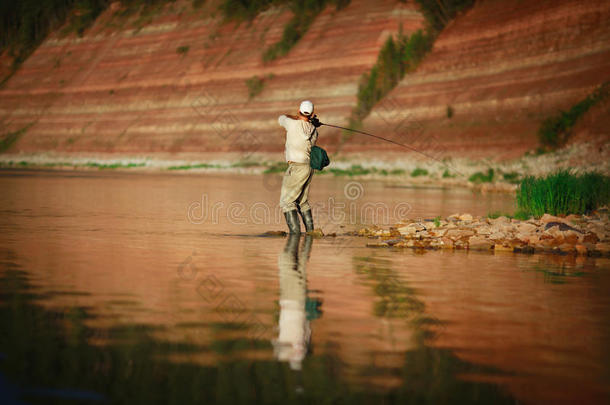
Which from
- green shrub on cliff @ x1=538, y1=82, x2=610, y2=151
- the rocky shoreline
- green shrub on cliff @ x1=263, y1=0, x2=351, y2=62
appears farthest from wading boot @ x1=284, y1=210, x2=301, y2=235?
green shrub on cliff @ x1=263, y1=0, x2=351, y2=62

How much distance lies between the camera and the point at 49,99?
89812mm

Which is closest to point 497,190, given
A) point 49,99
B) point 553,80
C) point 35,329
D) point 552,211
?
point 553,80

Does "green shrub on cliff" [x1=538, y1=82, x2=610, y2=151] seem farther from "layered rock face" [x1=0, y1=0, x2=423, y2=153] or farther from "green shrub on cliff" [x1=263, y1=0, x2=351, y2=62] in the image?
"green shrub on cliff" [x1=263, y1=0, x2=351, y2=62]

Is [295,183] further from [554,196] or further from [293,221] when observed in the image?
[554,196]

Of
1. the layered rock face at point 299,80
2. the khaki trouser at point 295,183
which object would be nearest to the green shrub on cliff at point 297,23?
the layered rock face at point 299,80

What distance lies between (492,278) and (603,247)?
3.87m

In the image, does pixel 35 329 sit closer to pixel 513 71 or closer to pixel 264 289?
pixel 264 289

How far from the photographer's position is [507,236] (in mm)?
13578

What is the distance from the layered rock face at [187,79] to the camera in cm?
6400

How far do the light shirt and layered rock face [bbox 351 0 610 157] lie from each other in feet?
95.4

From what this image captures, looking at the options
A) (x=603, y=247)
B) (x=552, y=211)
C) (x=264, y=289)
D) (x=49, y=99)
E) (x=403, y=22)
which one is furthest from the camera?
(x=49, y=99)

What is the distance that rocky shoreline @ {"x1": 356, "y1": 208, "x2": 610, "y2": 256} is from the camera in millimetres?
12898

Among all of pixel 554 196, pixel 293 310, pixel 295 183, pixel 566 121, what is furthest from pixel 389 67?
pixel 293 310

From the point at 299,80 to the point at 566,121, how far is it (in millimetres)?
25498
